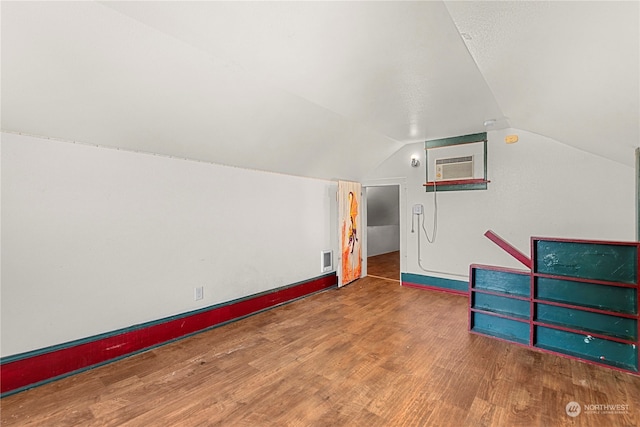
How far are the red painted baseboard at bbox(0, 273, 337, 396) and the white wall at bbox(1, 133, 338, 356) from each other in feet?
0.28

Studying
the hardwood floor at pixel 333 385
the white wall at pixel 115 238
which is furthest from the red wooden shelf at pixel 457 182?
the white wall at pixel 115 238

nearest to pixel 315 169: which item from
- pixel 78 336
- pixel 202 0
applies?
pixel 202 0

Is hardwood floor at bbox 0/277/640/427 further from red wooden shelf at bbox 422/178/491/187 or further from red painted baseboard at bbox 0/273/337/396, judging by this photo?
red wooden shelf at bbox 422/178/491/187

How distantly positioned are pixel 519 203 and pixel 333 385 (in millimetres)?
3567

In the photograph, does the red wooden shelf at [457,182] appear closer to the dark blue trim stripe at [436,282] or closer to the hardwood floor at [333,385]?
the dark blue trim stripe at [436,282]

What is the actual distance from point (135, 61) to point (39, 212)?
1415mm

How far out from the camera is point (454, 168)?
4.37 m

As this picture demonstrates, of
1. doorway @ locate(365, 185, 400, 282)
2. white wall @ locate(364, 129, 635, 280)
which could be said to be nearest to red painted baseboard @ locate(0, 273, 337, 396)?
white wall @ locate(364, 129, 635, 280)

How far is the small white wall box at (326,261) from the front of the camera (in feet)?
15.7

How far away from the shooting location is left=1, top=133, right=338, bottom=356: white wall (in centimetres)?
205

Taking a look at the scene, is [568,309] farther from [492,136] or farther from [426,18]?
[426,18]

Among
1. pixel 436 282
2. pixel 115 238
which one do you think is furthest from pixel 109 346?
pixel 436 282

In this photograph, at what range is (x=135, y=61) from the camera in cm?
184

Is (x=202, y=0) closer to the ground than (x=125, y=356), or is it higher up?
higher up
